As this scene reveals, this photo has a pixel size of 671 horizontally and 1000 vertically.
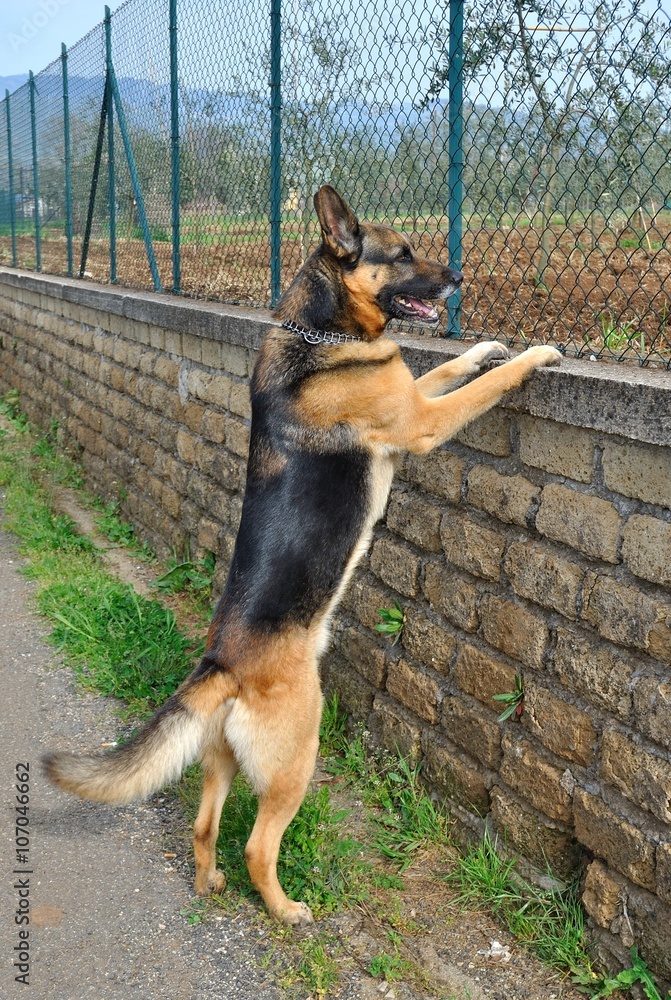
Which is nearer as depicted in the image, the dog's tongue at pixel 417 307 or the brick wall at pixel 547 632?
the brick wall at pixel 547 632

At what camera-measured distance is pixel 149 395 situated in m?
7.38

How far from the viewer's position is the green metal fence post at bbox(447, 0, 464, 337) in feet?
13.0

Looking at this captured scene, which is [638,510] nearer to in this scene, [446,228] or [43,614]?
[446,228]

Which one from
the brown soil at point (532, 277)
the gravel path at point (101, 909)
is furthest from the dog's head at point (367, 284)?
the gravel path at point (101, 909)

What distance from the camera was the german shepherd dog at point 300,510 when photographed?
3.30m

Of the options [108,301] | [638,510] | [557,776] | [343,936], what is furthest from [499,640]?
[108,301]

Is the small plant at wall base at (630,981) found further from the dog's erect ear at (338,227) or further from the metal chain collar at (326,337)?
the dog's erect ear at (338,227)

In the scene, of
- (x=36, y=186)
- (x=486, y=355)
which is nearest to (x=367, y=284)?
(x=486, y=355)

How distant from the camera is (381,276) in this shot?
3721 millimetres

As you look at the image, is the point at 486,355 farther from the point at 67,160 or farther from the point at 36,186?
the point at 36,186

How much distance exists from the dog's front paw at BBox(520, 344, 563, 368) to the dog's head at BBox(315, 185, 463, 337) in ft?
1.61

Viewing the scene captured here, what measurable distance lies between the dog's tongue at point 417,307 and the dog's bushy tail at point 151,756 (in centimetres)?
160

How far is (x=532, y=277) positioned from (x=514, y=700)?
7.61 ft

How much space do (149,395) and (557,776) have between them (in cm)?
503
